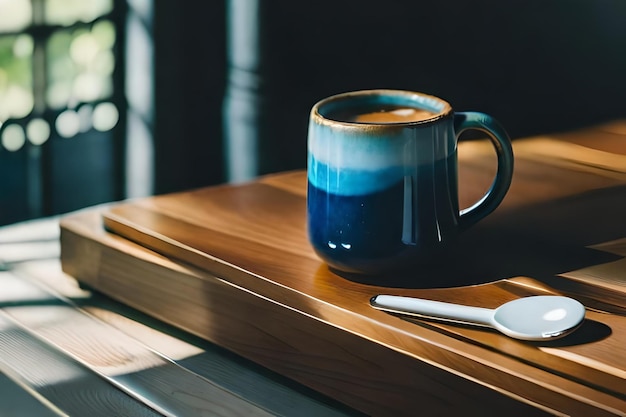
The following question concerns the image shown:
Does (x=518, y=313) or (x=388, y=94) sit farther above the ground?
(x=388, y=94)

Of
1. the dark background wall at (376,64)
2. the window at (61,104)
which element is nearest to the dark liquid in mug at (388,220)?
the dark background wall at (376,64)

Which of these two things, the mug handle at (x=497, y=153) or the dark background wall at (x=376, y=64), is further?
the dark background wall at (x=376, y=64)

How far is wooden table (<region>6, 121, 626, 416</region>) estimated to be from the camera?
50 centimetres

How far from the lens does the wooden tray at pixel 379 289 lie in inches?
19.6

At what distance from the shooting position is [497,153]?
1.97 ft

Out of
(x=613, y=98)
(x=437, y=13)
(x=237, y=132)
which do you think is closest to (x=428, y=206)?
(x=613, y=98)

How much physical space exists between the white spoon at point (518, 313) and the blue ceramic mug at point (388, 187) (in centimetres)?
4

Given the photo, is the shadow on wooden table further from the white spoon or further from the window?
the window

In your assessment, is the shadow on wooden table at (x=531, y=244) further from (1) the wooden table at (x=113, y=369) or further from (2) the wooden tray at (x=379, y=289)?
(1) the wooden table at (x=113, y=369)

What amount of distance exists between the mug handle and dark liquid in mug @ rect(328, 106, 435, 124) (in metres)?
0.03

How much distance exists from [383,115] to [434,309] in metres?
0.16

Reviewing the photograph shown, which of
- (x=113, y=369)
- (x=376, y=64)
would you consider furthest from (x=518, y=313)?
(x=376, y=64)

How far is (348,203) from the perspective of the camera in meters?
0.58

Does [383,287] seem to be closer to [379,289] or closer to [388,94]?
[379,289]
